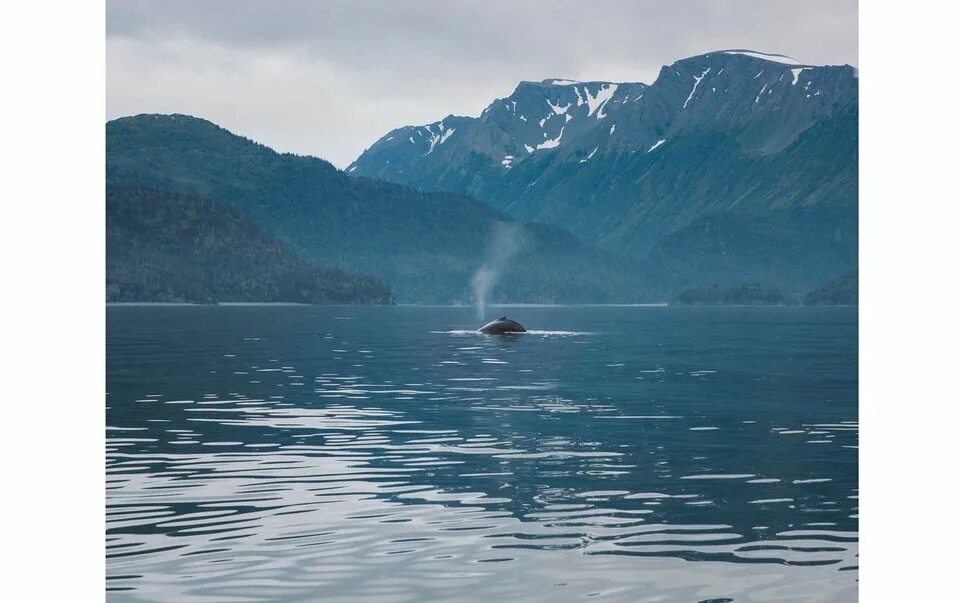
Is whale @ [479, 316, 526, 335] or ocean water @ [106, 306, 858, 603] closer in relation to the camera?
ocean water @ [106, 306, 858, 603]

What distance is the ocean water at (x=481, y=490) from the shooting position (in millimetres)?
26297

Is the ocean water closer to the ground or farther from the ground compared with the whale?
closer to the ground

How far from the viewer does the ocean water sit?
26.3 meters

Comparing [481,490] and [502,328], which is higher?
[502,328]

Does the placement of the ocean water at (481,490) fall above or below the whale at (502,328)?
below

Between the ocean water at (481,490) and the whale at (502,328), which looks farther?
the whale at (502,328)

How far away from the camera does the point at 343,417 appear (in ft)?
182

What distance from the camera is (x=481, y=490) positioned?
36.2 m

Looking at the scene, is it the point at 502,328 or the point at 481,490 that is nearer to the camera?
the point at 481,490
